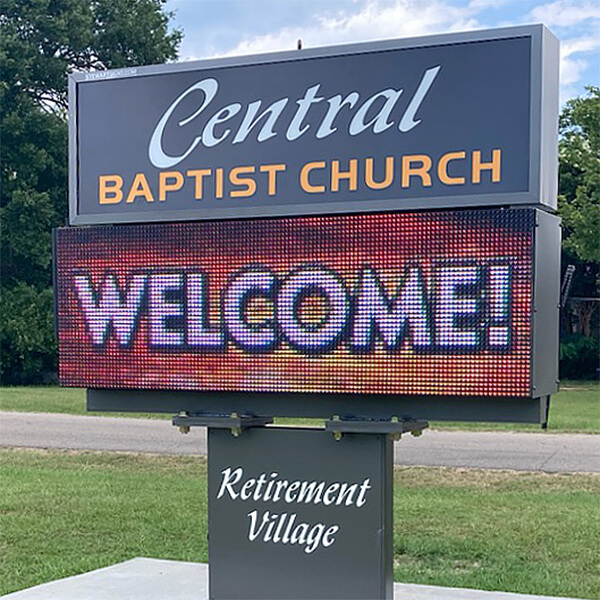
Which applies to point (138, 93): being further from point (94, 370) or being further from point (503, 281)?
point (503, 281)

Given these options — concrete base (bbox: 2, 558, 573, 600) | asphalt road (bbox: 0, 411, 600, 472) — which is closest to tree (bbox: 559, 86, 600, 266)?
asphalt road (bbox: 0, 411, 600, 472)

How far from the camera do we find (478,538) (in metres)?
7.59

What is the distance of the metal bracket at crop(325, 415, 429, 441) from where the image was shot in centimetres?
491

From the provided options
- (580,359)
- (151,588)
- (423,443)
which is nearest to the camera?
(151,588)

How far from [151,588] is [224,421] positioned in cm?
150

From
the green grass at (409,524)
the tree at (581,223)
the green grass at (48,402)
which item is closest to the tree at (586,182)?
the tree at (581,223)

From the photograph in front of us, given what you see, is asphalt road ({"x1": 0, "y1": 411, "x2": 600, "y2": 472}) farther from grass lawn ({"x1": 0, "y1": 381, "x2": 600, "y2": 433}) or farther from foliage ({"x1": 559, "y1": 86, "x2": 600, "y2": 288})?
foliage ({"x1": 559, "y1": 86, "x2": 600, "y2": 288})

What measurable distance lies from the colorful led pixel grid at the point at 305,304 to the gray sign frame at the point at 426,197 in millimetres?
105

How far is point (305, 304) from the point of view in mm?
4930

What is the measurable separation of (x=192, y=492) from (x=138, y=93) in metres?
5.13

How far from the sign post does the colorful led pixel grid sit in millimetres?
10

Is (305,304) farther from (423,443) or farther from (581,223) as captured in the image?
(581,223)

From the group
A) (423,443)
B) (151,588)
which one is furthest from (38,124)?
(151,588)

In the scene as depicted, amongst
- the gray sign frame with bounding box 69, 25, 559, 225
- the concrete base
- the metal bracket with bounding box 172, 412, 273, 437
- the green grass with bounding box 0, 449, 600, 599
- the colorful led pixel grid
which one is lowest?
the green grass with bounding box 0, 449, 600, 599
